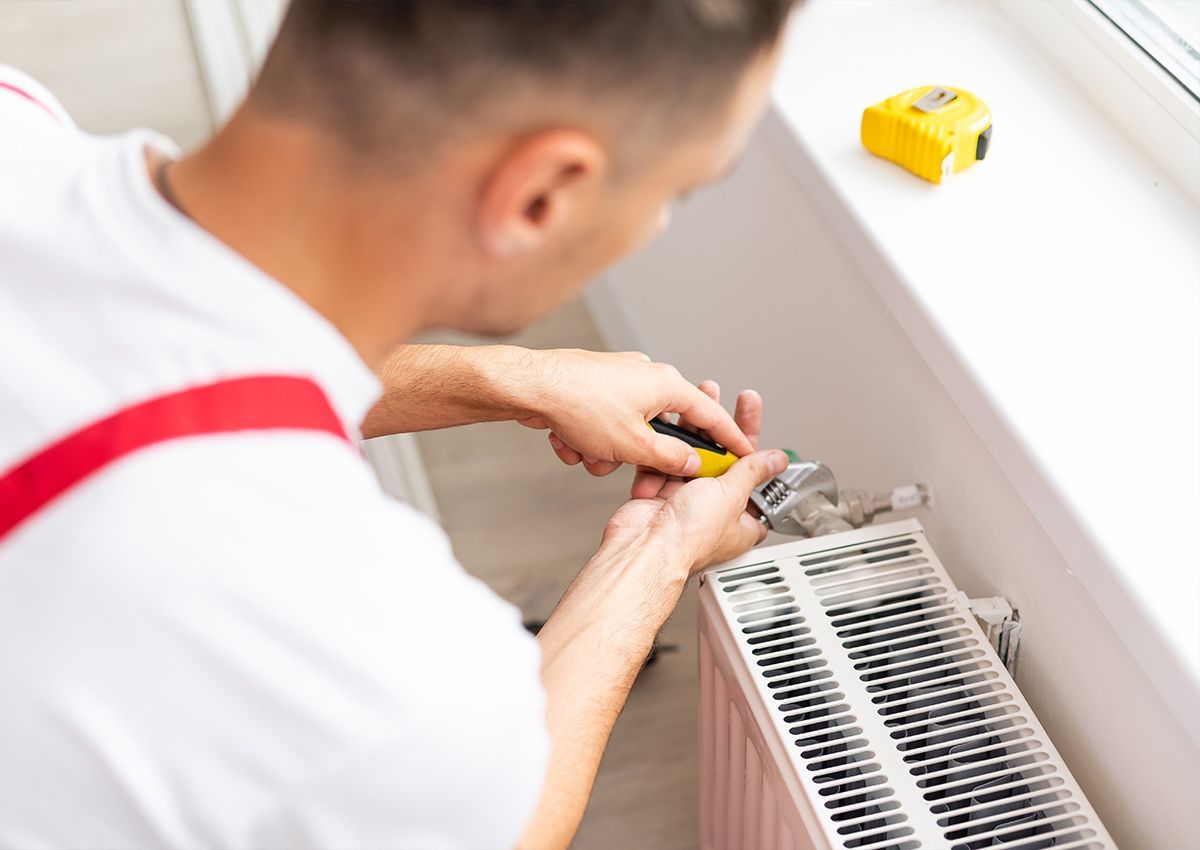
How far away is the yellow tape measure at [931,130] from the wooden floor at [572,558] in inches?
29.4

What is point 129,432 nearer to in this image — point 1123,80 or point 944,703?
point 944,703

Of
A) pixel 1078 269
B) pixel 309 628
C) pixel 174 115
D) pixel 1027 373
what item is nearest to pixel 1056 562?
pixel 1027 373

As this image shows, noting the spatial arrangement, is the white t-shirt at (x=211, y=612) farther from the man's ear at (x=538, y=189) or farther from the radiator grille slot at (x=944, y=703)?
the radiator grille slot at (x=944, y=703)

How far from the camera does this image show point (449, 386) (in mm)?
1056

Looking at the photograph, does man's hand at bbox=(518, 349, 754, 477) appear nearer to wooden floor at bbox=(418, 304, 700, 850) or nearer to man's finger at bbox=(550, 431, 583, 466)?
man's finger at bbox=(550, 431, 583, 466)

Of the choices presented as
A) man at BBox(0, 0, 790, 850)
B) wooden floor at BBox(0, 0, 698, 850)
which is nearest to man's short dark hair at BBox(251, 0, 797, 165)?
man at BBox(0, 0, 790, 850)

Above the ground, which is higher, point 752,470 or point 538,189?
point 538,189

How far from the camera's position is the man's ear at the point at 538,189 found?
584 mm

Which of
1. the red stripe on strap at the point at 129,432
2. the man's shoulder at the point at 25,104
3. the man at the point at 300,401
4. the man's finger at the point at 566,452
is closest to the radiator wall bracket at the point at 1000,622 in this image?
the man's finger at the point at 566,452

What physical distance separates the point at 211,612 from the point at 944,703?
530mm

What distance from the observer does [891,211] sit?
3.52 feet

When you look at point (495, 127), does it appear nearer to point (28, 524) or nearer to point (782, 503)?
point (28, 524)

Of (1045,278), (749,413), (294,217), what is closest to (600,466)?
(749,413)

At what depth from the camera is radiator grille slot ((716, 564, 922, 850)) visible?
853 millimetres
